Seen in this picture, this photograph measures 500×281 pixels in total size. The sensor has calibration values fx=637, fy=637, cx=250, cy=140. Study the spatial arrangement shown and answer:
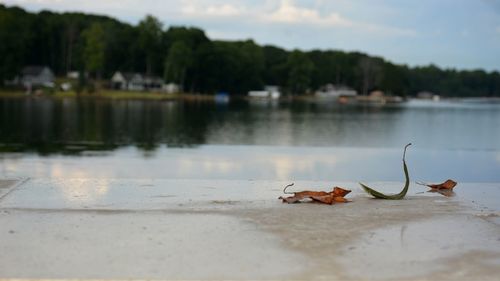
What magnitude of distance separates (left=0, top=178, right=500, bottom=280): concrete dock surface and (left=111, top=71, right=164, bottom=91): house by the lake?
11280cm

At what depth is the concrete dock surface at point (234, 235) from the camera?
17.2 feet

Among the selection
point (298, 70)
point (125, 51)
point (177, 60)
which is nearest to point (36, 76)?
point (125, 51)

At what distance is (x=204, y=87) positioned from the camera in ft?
417

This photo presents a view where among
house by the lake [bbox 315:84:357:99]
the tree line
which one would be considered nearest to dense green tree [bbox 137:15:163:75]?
the tree line

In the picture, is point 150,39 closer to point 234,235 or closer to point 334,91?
point 334,91

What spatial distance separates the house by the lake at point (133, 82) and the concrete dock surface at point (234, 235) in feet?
370

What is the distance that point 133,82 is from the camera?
397ft

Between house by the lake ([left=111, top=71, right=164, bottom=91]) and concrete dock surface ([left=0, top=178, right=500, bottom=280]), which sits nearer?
concrete dock surface ([left=0, top=178, right=500, bottom=280])

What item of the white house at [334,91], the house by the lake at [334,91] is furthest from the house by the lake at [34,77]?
the white house at [334,91]

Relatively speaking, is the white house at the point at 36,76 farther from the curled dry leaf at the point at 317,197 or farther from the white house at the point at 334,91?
the curled dry leaf at the point at 317,197

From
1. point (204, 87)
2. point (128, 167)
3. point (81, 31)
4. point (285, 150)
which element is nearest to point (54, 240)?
point (128, 167)

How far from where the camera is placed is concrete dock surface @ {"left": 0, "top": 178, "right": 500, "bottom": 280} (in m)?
5.25

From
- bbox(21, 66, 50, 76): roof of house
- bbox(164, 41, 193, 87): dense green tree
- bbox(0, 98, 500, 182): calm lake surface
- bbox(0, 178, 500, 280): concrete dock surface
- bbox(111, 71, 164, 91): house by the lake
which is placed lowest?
bbox(0, 98, 500, 182): calm lake surface

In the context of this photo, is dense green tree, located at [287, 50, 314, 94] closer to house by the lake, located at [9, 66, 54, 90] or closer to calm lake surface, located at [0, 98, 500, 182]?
house by the lake, located at [9, 66, 54, 90]
